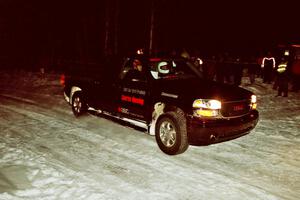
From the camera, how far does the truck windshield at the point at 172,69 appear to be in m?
7.07

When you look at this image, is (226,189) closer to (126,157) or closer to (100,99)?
(126,157)

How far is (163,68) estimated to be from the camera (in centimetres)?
722

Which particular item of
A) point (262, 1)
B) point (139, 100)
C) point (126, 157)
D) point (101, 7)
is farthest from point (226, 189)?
point (262, 1)

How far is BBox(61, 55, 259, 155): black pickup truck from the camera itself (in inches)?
236

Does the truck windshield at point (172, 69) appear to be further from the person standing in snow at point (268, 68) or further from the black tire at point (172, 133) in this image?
the person standing in snow at point (268, 68)

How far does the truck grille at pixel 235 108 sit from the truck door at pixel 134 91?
156 centimetres

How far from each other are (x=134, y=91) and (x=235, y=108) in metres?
2.03

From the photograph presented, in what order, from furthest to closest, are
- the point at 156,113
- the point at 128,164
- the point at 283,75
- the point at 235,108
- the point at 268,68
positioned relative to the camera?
1. the point at 268,68
2. the point at 283,75
3. the point at 156,113
4. the point at 235,108
5. the point at 128,164

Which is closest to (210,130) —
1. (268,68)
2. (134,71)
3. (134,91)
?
(134,91)

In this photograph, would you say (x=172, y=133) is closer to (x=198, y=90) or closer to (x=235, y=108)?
(x=198, y=90)

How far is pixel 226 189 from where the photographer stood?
4.93 metres

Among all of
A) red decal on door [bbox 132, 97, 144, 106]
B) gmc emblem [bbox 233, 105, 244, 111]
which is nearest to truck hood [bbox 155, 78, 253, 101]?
gmc emblem [bbox 233, 105, 244, 111]

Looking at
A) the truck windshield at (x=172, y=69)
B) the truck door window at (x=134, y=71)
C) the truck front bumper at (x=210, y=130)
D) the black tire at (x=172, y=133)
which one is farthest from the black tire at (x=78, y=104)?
the truck front bumper at (x=210, y=130)

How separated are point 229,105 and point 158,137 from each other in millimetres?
1409
